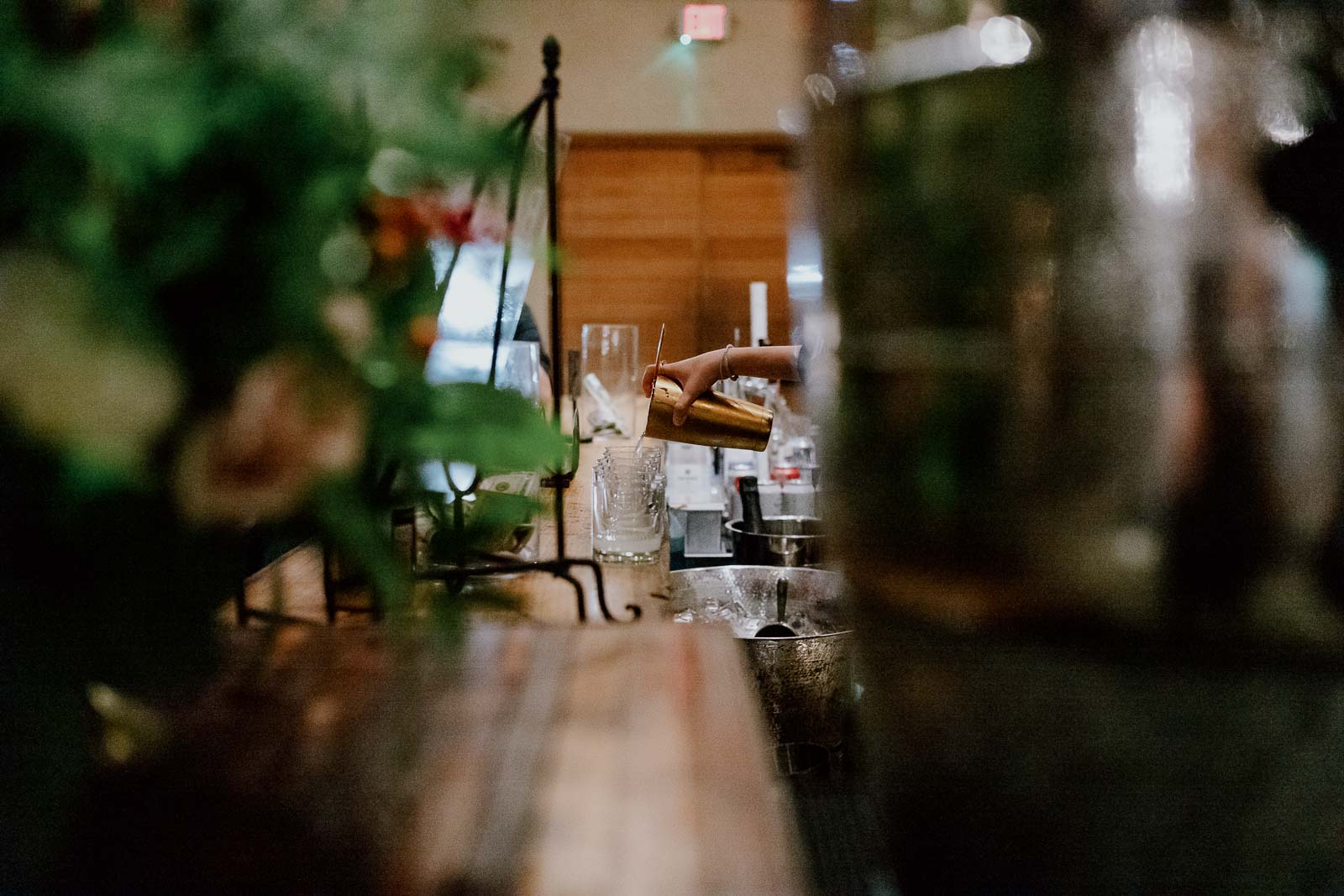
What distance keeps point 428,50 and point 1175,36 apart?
0.81 ft

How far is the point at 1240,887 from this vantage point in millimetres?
276

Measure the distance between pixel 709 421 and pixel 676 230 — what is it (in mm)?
4253

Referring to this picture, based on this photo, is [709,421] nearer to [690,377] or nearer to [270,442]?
[690,377]

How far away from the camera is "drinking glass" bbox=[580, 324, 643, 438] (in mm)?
2234

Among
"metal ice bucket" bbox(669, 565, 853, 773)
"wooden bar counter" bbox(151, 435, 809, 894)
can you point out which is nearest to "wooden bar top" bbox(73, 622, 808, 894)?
"wooden bar counter" bbox(151, 435, 809, 894)

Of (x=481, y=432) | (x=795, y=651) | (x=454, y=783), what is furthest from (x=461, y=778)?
(x=795, y=651)

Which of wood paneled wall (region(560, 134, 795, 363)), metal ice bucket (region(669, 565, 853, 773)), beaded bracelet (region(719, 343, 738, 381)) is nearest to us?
metal ice bucket (region(669, 565, 853, 773))

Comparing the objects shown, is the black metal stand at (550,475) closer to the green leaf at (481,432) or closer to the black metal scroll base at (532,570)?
the black metal scroll base at (532,570)

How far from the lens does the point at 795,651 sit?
924 millimetres

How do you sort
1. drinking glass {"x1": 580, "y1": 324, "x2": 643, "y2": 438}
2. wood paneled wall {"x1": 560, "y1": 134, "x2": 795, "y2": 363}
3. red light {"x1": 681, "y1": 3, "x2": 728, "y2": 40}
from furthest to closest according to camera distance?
wood paneled wall {"x1": 560, "y1": 134, "x2": 795, "y2": 363}
red light {"x1": 681, "y1": 3, "x2": 728, "y2": 40}
drinking glass {"x1": 580, "y1": 324, "x2": 643, "y2": 438}

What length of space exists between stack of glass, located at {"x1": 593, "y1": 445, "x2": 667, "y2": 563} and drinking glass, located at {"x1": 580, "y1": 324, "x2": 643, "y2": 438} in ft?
3.60

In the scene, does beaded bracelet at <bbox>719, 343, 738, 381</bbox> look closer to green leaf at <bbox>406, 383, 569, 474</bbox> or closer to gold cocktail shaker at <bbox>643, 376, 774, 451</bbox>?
gold cocktail shaker at <bbox>643, 376, 774, 451</bbox>

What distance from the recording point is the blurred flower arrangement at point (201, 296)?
25 centimetres

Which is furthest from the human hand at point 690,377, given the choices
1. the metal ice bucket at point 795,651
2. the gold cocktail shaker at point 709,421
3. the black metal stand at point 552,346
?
the black metal stand at point 552,346
